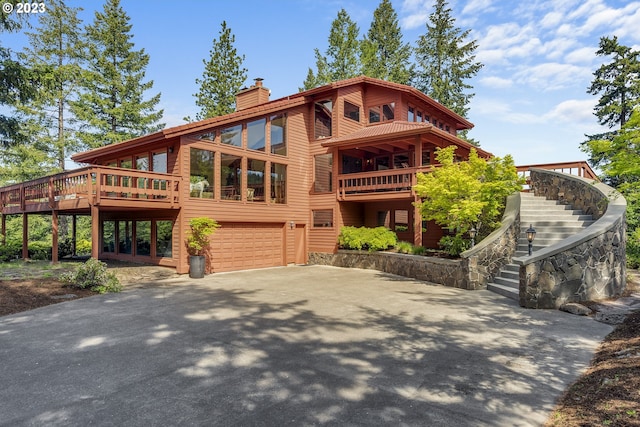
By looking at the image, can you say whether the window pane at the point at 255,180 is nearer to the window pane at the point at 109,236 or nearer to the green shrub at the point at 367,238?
the green shrub at the point at 367,238

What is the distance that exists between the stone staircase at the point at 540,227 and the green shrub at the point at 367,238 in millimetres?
4805

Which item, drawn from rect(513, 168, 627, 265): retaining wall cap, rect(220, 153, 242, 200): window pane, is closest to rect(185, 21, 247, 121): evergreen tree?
rect(220, 153, 242, 200): window pane

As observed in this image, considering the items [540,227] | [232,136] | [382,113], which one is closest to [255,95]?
[232,136]

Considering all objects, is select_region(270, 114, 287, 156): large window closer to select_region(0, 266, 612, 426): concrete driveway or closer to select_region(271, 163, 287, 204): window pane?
select_region(271, 163, 287, 204): window pane

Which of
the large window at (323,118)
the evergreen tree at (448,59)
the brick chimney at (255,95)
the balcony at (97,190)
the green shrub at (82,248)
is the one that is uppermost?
the evergreen tree at (448,59)

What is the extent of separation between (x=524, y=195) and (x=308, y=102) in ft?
35.0

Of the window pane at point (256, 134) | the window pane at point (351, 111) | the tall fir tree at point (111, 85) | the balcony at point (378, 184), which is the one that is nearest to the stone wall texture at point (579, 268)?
the balcony at point (378, 184)

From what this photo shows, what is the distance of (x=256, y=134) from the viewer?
49.2 ft

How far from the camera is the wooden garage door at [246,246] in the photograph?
1366cm

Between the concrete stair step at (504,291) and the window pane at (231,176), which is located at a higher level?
the window pane at (231,176)

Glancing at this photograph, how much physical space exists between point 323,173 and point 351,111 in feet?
11.9

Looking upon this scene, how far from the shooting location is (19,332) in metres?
5.86

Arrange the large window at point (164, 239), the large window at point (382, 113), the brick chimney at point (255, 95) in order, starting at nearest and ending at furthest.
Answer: the large window at point (164, 239), the large window at point (382, 113), the brick chimney at point (255, 95)

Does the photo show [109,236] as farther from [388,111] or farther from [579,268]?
[579,268]
